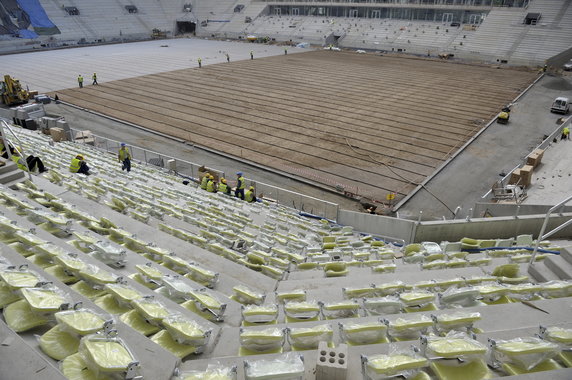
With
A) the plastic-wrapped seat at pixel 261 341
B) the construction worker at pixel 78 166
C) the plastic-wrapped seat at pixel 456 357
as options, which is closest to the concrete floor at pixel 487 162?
the plastic-wrapped seat at pixel 456 357

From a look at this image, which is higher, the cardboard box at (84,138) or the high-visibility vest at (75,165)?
the high-visibility vest at (75,165)

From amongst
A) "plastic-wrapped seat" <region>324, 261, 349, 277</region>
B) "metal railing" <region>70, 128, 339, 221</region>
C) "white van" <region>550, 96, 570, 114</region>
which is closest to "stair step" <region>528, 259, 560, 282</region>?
"plastic-wrapped seat" <region>324, 261, 349, 277</region>

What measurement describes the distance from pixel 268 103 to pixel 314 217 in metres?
15.9

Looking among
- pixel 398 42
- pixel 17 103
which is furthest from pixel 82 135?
pixel 398 42

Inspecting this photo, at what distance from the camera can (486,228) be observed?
10461mm

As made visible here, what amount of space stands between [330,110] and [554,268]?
67.1 ft

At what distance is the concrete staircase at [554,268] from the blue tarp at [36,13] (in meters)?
66.8

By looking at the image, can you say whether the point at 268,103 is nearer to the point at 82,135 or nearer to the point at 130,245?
the point at 82,135

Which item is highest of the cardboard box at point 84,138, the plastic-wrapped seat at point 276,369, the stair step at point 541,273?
the plastic-wrapped seat at point 276,369

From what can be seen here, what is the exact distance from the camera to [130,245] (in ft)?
23.4

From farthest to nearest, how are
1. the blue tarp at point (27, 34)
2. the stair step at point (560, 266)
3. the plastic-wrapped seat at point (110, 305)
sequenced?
1. the blue tarp at point (27, 34)
2. the stair step at point (560, 266)
3. the plastic-wrapped seat at point (110, 305)

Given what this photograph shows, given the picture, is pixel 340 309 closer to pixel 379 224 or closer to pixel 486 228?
pixel 379 224

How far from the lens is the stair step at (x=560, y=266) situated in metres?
5.99

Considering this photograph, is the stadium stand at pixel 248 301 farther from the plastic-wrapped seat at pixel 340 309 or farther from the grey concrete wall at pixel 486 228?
the grey concrete wall at pixel 486 228
